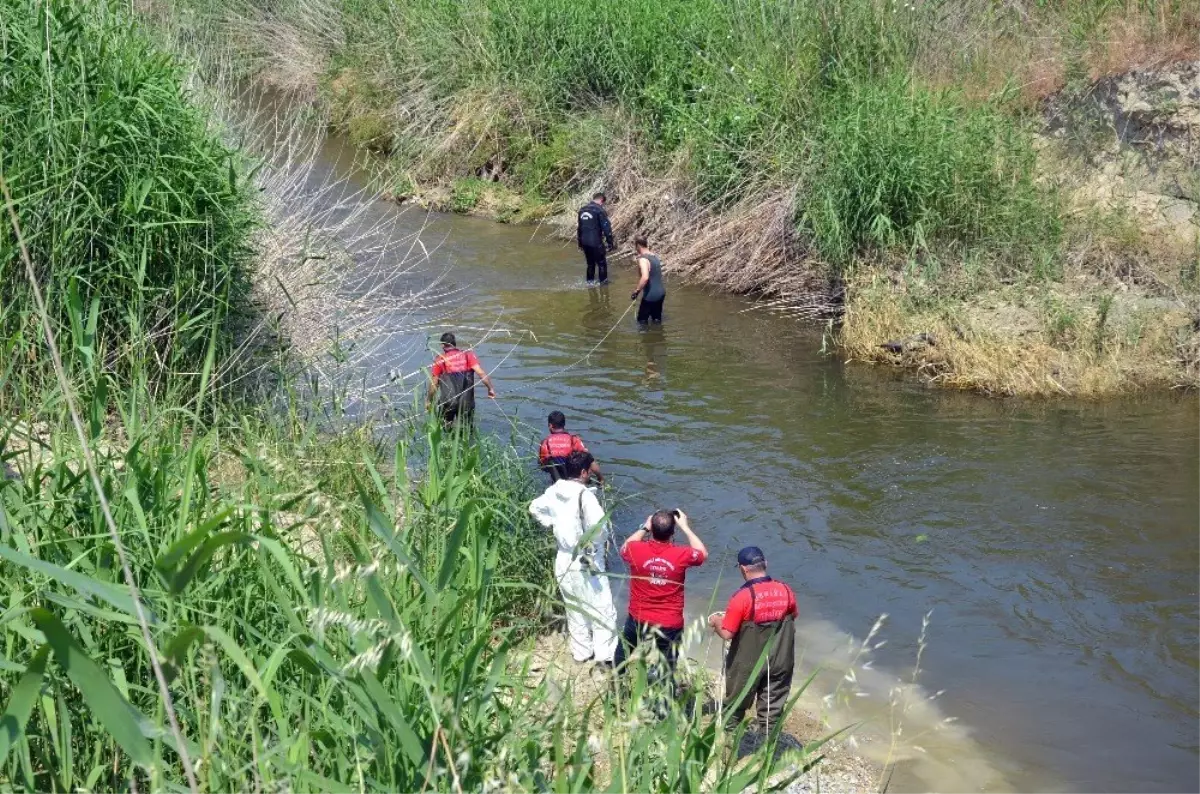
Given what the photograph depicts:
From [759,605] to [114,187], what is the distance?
5.02m

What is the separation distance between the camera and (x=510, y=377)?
14.7 m

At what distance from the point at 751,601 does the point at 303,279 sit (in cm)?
523

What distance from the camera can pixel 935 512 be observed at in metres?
11.0

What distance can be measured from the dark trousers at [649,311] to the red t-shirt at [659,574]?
32.0 ft

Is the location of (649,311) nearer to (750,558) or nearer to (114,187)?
(114,187)

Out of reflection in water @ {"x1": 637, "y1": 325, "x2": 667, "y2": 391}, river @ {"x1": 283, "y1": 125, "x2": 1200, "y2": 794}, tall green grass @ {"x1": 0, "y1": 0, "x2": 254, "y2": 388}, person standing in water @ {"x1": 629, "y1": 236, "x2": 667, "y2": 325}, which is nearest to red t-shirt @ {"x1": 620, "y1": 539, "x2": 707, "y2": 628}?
river @ {"x1": 283, "y1": 125, "x2": 1200, "y2": 794}

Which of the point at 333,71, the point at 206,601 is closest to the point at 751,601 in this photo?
the point at 206,601

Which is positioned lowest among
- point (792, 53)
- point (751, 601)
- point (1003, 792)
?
point (1003, 792)

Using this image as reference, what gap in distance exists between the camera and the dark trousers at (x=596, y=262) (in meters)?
18.6

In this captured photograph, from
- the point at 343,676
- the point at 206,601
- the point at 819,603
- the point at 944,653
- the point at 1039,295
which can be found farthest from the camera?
the point at 1039,295

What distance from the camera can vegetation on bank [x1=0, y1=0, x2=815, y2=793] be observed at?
10.9 ft

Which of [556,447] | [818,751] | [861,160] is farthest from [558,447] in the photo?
[861,160]

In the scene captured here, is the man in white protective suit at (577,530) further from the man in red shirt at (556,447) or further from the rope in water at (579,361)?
the rope in water at (579,361)

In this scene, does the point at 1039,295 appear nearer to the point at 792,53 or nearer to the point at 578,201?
the point at 792,53
